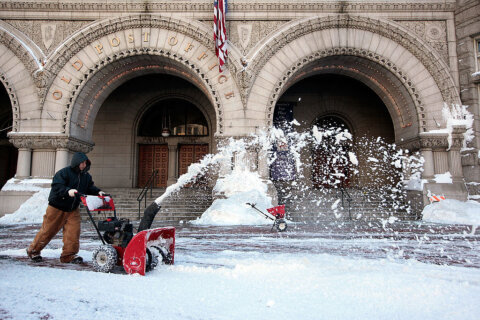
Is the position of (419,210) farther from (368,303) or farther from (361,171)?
(368,303)

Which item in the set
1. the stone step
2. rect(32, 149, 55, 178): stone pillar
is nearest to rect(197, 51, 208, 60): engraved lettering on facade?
the stone step

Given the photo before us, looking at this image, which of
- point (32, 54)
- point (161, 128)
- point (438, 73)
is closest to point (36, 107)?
point (32, 54)

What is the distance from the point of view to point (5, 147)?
17.9 meters

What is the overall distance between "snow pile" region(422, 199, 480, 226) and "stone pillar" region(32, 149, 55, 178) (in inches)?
568

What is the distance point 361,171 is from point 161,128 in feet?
38.0

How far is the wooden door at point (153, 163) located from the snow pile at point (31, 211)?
6.04m

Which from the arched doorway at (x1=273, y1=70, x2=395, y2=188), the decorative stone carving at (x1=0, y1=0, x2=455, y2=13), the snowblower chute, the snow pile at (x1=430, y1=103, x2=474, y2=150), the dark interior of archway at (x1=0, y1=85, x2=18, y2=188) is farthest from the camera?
the dark interior of archway at (x1=0, y1=85, x2=18, y2=188)

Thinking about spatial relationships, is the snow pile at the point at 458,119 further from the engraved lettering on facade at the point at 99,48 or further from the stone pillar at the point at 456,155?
the engraved lettering on facade at the point at 99,48

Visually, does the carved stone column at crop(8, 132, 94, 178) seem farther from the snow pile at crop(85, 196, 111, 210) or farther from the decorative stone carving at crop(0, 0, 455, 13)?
the snow pile at crop(85, 196, 111, 210)

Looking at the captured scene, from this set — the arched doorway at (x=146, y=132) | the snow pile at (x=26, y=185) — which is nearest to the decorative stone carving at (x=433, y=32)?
the arched doorway at (x=146, y=132)

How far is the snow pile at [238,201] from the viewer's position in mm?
10641

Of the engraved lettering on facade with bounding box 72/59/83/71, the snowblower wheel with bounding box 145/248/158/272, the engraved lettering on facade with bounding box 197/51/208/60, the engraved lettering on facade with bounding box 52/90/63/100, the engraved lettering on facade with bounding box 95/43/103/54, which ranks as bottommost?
the snowblower wheel with bounding box 145/248/158/272

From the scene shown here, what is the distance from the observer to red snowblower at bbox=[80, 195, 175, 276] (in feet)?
12.3

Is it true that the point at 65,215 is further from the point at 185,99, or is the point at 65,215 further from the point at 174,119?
the point at 174,119
